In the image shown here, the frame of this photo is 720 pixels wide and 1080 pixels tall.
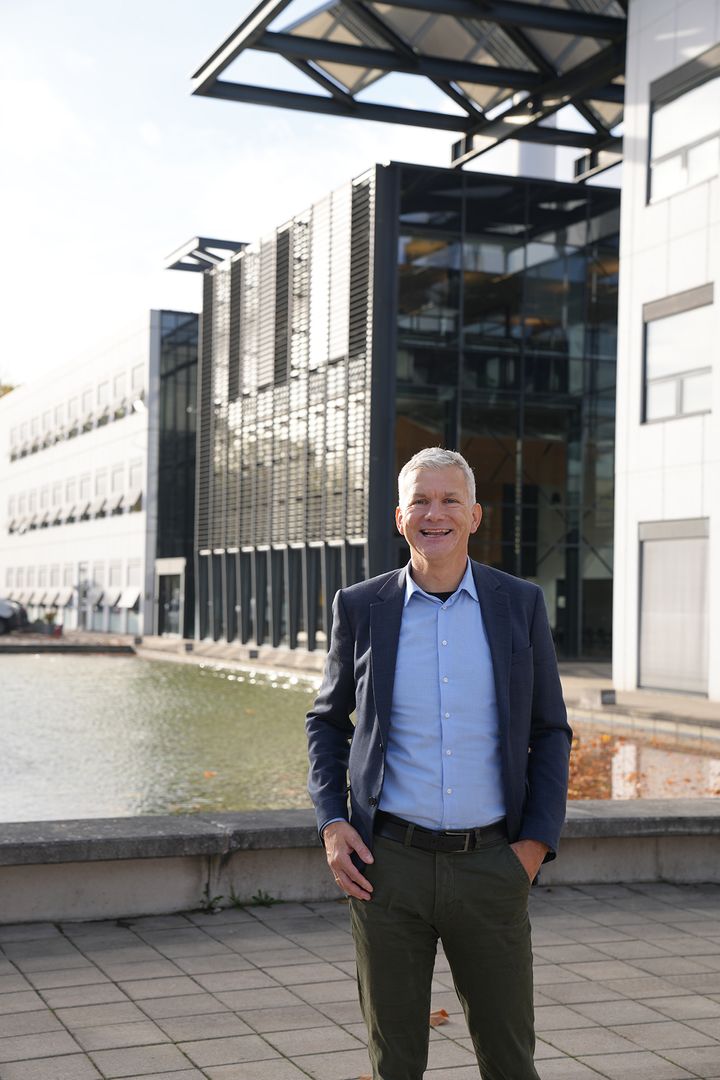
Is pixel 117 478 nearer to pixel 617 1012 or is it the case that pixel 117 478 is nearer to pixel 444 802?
pixel 617 1012

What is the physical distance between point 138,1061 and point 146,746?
35.7 feet

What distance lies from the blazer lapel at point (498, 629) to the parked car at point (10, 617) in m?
47.7

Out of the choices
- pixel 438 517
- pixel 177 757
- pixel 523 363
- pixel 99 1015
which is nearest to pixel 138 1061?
pixel 99 1015

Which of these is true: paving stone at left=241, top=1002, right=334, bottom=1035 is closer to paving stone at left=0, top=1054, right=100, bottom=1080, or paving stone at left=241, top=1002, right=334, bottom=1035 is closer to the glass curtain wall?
paving stone at left=0, top=1054, right=100, bottom=1080

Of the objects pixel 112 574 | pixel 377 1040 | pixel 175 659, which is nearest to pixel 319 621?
pixel 175 659

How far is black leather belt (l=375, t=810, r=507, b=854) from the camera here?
3281 millimetres

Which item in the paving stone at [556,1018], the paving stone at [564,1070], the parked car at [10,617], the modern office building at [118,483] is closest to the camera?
the paving stone at [564,1070]

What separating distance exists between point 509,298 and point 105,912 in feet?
103

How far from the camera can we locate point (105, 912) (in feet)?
20.9

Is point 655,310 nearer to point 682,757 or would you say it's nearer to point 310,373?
point 682,757

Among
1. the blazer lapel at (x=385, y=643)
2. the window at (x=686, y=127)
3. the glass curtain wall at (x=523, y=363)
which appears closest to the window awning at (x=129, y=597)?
the glass curtain wall at (x=523, y=363)

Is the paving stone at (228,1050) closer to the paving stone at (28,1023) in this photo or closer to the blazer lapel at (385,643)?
the paving stone at (28,1023)

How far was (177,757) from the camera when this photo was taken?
14141mm

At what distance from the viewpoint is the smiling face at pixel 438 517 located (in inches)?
134
